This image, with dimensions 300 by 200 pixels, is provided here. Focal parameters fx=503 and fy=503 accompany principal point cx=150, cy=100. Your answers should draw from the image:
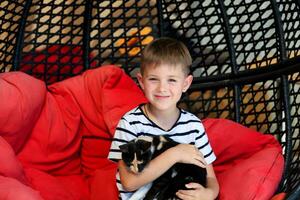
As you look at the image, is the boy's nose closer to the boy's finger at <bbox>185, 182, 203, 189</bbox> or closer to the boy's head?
the boy's head

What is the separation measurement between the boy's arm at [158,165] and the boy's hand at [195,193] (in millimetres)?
54

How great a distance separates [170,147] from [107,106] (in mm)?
387

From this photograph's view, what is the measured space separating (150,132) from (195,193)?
0.19 metres

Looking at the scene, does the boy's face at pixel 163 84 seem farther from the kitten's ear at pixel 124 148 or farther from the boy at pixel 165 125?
the kitten's ear at pixel 124 148

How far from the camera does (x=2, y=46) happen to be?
1665 mm

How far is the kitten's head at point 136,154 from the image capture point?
3.63ft

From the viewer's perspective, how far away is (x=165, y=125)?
4.17 feet

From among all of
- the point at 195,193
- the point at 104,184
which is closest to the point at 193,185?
the point at 195,193

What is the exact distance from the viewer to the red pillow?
4.09 ft

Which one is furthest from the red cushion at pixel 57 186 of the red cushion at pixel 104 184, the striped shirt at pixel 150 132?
the striped shirt at pixel 150 132

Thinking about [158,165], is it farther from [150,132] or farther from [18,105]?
[18,105]

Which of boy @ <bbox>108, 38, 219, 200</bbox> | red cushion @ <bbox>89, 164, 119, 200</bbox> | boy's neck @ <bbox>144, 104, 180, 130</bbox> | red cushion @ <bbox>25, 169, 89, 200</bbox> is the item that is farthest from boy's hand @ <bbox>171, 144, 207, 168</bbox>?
red cushion @ <bbox>25, 169, 89, 200</bbox>

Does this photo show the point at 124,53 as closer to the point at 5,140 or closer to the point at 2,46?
the point at 2,46

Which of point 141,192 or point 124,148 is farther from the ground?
point 124,148
